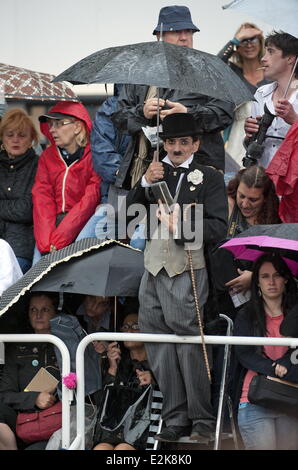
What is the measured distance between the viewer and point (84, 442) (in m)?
7.43

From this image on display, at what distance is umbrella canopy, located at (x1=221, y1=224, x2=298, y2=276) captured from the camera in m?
7.42

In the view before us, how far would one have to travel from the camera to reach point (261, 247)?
305 inches

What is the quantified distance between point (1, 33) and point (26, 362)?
15.0 feet

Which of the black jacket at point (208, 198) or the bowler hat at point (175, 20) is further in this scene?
the bowler hat at point (175, 20)

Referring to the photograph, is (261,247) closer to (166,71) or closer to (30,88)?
(166,71)

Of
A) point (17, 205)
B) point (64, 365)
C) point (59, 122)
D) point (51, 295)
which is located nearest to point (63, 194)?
point (17, 205)

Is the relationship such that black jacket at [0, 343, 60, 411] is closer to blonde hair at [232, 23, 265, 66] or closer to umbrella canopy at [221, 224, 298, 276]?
umbrella canopy at [221, 224, 298, 276]

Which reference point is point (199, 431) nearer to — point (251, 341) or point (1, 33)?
point (251, 341)

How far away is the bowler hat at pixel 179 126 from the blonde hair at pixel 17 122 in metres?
1.84

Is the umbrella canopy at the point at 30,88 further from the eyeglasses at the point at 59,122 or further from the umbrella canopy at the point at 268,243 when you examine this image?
the umbrella canopy at the point at 268,243

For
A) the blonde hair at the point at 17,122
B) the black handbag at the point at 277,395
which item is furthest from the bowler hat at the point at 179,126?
the blonde hair at the point at 17,122

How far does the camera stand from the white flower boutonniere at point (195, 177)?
768 cm

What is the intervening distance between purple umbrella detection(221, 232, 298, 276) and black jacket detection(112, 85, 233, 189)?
2.64 feet
